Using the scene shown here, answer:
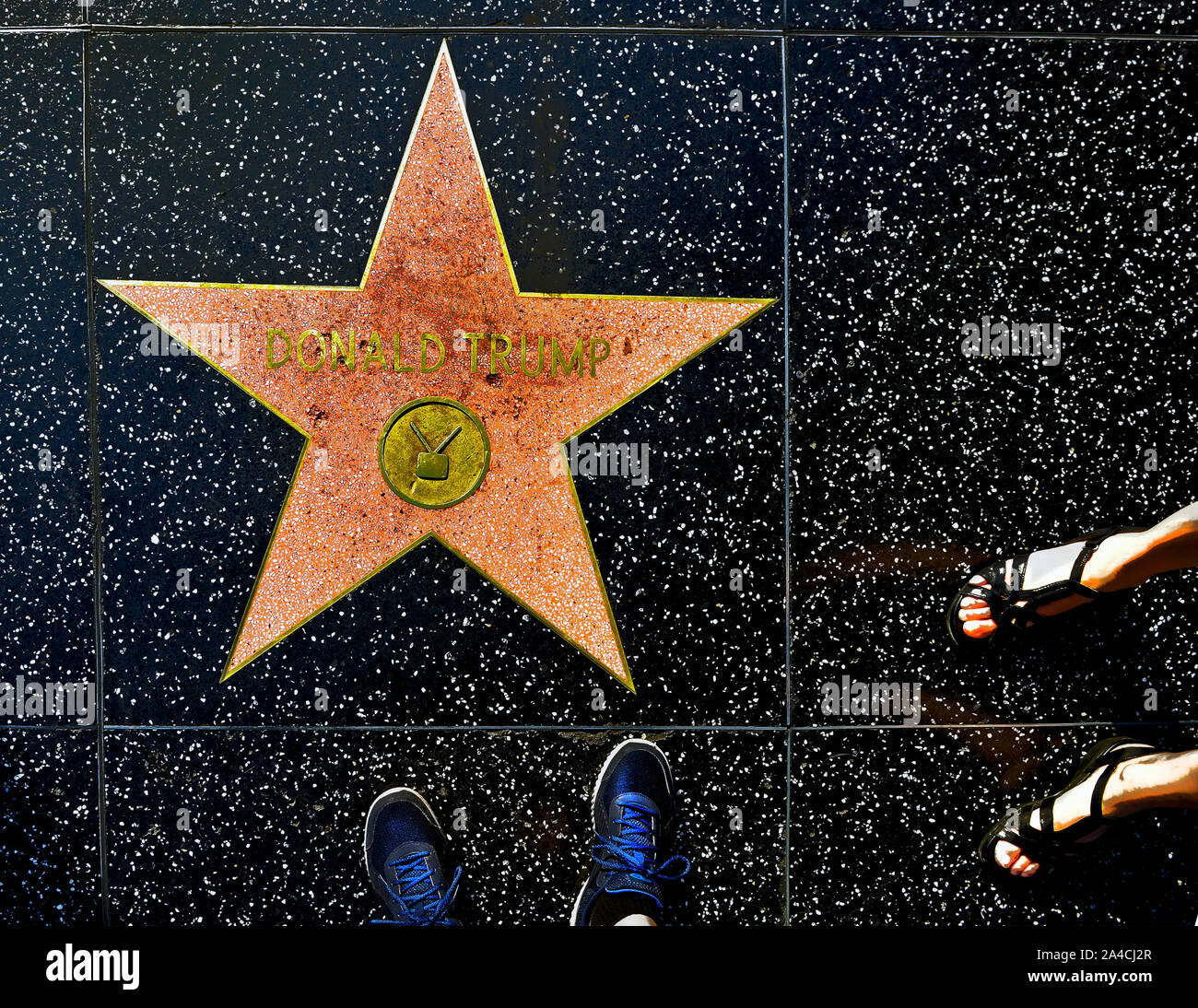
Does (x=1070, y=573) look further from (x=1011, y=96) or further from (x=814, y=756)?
(x=1011, y=96)

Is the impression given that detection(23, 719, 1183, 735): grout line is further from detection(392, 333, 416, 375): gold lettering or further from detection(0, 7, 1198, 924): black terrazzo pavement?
detection(392, 333, 416, 375): gold lettering

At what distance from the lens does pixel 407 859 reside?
4.50ft

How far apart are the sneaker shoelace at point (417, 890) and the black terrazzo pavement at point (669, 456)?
9 centimetres

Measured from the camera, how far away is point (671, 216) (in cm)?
138

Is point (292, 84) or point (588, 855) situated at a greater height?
point (292, 84)

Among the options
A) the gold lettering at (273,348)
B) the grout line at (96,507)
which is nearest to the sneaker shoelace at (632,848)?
the grout line at (96,507)

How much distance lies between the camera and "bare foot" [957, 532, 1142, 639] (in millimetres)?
1328

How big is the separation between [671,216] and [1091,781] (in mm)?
1539

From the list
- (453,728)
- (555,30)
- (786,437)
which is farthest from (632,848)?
(555,30)

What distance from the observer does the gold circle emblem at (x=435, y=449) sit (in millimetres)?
1373

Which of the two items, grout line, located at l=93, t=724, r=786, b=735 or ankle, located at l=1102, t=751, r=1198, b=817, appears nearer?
ankle, located at l=1102, t=751, r=1198, b=817

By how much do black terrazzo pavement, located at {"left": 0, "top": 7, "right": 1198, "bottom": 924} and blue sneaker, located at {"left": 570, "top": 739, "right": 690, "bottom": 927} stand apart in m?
0.04

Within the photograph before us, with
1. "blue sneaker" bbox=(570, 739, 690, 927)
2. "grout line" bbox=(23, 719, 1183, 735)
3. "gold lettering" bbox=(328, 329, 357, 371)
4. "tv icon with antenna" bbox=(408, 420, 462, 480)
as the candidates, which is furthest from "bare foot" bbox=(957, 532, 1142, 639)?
"gold lettering" bbox=(328, 329, 357, 371)
